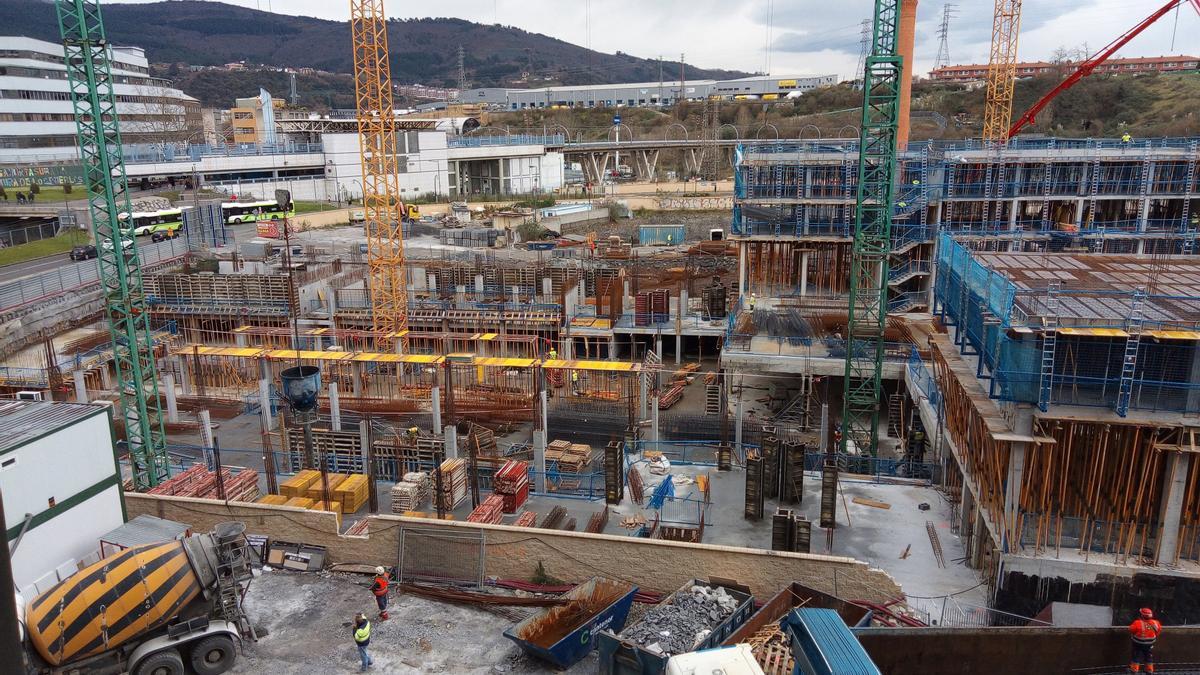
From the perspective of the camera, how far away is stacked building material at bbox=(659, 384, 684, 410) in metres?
24.6

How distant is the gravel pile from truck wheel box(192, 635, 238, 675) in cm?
537

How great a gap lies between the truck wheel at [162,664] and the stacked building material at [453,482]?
591 cm

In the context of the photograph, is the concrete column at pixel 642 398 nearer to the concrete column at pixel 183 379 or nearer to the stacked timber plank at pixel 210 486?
the stacked timber plank at pixel 210 486

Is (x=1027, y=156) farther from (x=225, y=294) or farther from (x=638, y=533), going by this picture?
(x=225, y=294)

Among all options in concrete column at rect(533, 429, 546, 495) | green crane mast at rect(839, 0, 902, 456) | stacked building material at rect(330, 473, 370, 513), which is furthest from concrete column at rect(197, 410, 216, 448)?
green crane mast at rect(839, 0, 902, 456)

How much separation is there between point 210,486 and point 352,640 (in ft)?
22.3

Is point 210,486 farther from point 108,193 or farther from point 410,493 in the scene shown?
point 108,193

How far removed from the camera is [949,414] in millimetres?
16078

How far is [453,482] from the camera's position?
16.6m

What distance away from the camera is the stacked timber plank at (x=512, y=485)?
53.5 feet

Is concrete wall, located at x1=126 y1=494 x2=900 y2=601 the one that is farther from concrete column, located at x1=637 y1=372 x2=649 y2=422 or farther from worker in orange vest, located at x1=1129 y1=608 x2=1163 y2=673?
concrete column, located at x1=637 y1=372 x2=649 y2=422

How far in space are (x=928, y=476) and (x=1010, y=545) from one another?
630cm

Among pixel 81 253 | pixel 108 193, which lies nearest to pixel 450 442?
pixel 108 193

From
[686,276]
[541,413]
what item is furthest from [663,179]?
[541,413]
